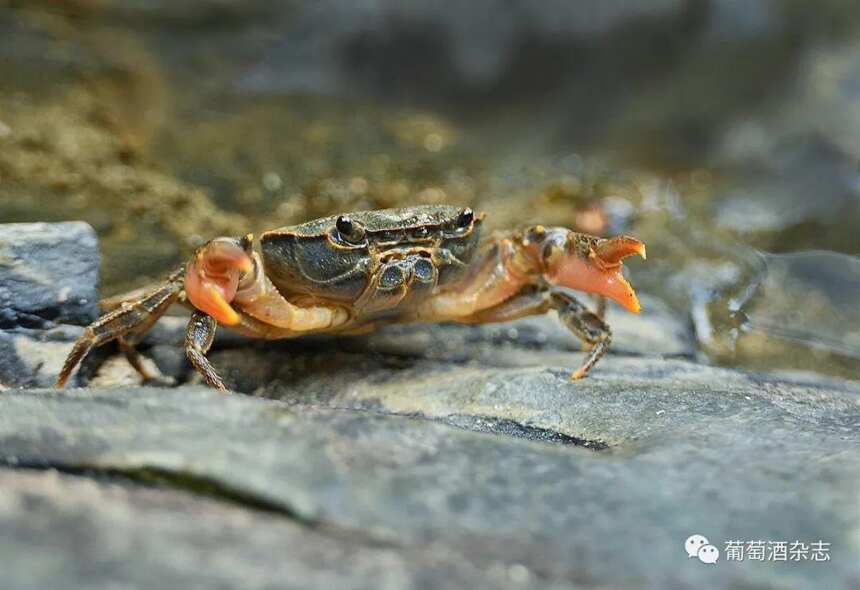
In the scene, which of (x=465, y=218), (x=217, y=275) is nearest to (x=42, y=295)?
(x=217, y=275)

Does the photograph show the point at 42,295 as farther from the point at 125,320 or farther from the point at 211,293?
the point at 211,293

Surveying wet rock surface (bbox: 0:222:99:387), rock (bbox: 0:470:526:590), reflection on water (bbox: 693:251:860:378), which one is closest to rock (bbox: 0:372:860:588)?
rock (bbox: 0:470:526:590)

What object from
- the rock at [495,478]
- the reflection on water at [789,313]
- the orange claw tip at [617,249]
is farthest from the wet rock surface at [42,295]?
the reflection on water at [789,313]

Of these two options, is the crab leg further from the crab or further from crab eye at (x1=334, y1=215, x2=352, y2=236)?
crab eye at (x1=334, y1=215, x2=352, y2=236)

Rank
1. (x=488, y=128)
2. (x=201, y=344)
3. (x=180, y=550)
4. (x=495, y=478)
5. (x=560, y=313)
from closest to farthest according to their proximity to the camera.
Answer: (x=180, y=550) → (x=495, y=478) → (x=201, y=344) → (x=560, y=313) → (x=488, y=128)

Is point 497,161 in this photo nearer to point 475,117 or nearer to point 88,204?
point 475,117

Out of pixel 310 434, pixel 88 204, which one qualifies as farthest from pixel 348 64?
pixel 310 434

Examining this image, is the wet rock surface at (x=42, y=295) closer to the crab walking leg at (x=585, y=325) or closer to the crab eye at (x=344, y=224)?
the crab eye at (x=344, y=224)
